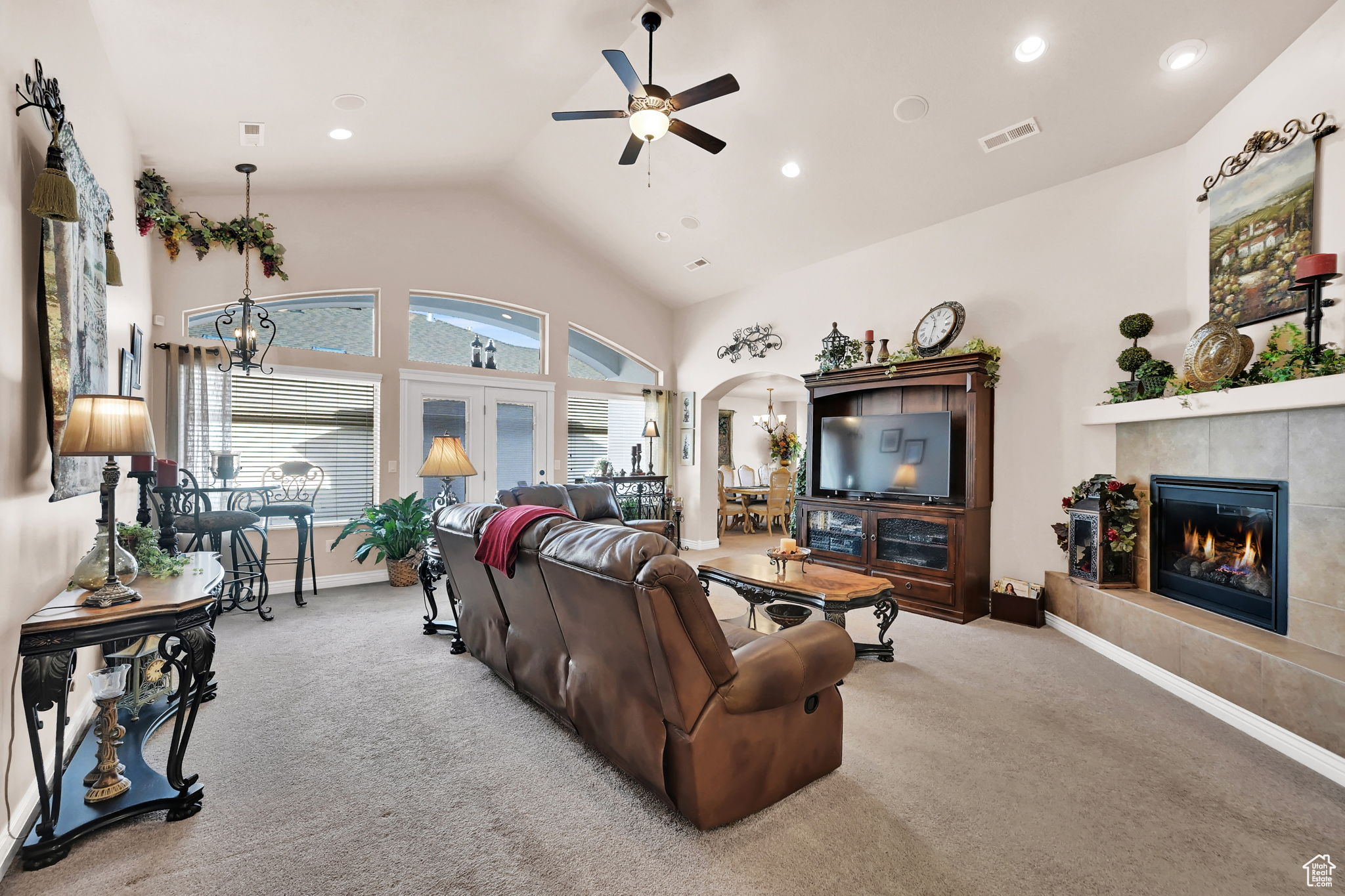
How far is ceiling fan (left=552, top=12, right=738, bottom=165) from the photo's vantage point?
325 centimetres

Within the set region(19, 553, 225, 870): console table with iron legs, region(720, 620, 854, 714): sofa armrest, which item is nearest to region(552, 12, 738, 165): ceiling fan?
region(720, 620, 854, 714): sofa armrest

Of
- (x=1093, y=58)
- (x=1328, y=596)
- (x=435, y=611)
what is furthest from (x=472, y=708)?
(x=1093, y=58)

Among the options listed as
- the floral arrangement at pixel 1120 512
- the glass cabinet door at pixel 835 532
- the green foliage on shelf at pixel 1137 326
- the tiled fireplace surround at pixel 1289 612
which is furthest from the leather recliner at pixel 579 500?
the green foliage on shelf at pixel 1137 326

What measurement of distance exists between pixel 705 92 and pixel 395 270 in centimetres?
408

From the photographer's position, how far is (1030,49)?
143 inches

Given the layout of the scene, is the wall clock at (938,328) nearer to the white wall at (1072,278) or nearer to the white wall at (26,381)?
the white wall at (1072,278)

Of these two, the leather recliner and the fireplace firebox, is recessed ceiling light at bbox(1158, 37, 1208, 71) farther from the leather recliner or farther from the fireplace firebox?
the leather recliner

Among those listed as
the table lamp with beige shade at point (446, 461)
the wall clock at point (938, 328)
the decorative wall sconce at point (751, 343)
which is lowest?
the table lamp with beige shade at point (446, 461)

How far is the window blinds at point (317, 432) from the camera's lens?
5539mm

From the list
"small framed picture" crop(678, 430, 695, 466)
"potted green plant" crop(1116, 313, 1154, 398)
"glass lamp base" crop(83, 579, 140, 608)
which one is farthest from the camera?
"small framed picture" crop(678, 430, 695, 466)

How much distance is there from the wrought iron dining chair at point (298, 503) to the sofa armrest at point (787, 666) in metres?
4.51

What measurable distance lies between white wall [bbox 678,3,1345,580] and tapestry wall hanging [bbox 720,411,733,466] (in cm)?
538

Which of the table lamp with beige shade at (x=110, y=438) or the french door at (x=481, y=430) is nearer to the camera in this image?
the table lamp with beige shade at (x=110, y=438)

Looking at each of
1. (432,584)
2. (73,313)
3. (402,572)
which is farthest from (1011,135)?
(402,572)
